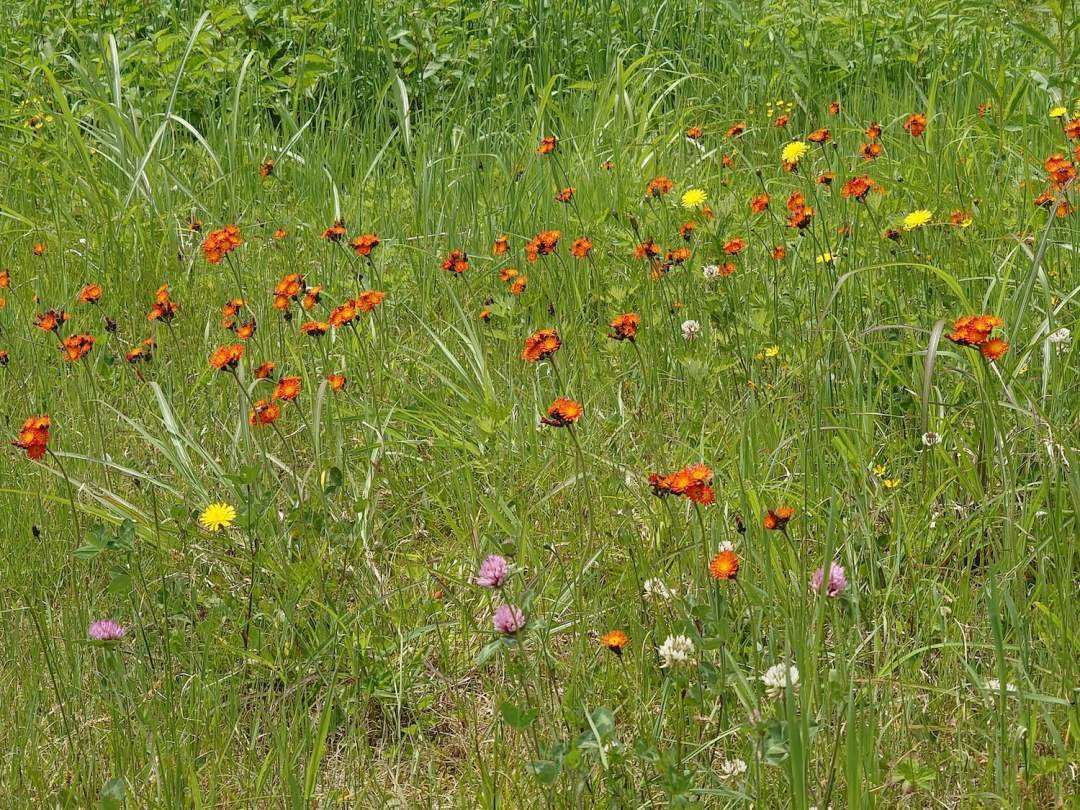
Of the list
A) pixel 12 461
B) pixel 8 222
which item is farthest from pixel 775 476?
pixel 8 222

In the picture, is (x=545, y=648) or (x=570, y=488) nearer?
(x=545, y=648)

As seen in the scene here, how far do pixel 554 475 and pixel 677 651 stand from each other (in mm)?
782

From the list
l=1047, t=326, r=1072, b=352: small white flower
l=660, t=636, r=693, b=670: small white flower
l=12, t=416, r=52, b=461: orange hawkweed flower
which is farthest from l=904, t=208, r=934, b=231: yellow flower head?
l=12, t=416, r=52, b=461: orange hawkweed flower

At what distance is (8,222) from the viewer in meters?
3.52

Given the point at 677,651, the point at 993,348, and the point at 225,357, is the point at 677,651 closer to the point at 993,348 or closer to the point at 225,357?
the point at 993,348

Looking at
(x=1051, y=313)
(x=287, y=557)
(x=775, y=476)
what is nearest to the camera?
(x=1051, y=313)

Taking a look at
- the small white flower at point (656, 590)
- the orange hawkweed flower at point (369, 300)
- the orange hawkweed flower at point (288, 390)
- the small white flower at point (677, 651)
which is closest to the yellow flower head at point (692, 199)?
the orange hawkweed flower at point (369, 300)

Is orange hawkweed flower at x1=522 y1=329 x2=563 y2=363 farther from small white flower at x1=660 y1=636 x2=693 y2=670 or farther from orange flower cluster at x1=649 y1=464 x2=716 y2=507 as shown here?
small white flower at x1=660 y1=636 x2=693 y2=670

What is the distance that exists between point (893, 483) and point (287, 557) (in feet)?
3.24

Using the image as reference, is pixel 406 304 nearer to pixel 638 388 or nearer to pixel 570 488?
pixel 638 388

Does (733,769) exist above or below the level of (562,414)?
below

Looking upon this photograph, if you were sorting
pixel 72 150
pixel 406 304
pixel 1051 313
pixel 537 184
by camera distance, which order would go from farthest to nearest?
pixel 72 150 → pixel 537 184 → pixel 406 304 → pixel 1051 313

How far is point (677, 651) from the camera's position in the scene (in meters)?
1.41

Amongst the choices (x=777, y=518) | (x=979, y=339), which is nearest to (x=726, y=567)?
(x=777, y=518)
